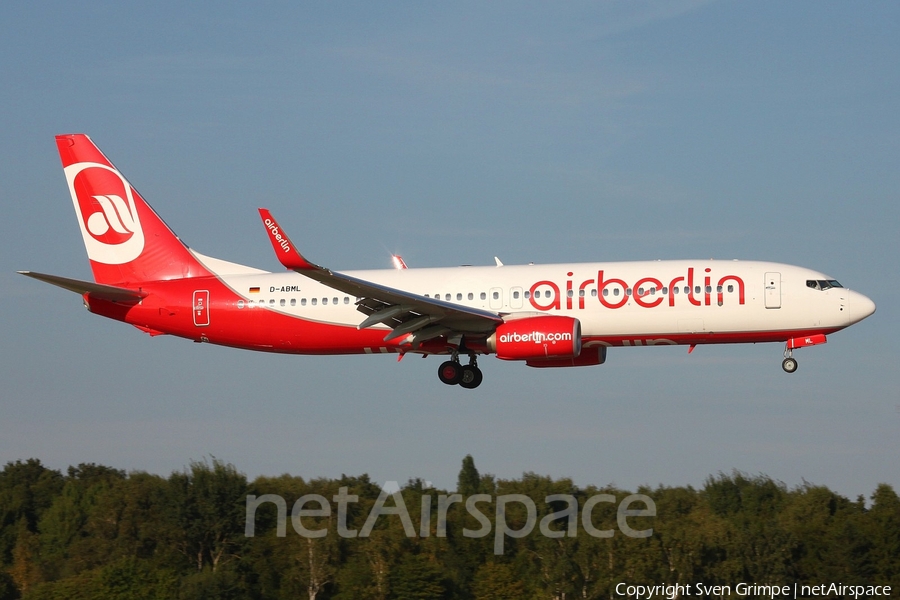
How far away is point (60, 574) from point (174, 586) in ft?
45.9

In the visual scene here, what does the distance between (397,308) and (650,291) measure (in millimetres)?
8115

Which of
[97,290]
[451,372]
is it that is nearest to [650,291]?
[451,372]

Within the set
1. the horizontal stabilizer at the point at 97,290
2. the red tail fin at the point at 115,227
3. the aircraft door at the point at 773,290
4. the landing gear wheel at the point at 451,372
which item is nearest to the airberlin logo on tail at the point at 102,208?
the red tail fin at the point at 115,227

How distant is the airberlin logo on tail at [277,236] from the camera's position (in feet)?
117

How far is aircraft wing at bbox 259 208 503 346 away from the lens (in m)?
35.9

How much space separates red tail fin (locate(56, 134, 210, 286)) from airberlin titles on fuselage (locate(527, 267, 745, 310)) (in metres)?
14.0

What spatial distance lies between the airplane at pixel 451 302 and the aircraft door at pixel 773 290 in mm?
32

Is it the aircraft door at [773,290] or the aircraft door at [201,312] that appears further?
the aircraft door at [201,312]

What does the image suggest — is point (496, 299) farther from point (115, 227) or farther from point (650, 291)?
point (115, 227)

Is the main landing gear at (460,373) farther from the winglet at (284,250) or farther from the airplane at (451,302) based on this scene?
the winglet at (284,250)

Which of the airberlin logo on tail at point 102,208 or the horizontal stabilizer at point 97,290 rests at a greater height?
the airberlin logo on tail at point 102,208

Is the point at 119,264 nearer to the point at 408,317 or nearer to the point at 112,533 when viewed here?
the point at 408,317

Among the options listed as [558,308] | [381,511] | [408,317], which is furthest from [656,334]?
[381,511]

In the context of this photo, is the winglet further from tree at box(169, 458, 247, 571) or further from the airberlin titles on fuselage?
tree at box(169, 458, 247, 571)
